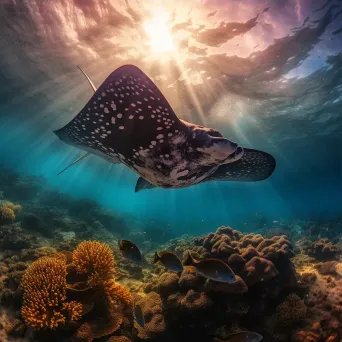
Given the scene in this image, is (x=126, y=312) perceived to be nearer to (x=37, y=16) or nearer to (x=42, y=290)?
(x=42, y=290)

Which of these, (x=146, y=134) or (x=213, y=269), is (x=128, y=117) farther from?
(x=213, y=269)

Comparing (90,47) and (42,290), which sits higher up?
(90,47)

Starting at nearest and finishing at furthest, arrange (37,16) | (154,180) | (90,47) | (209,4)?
(154,180) → (209,4) → (37,16) → (90,47)

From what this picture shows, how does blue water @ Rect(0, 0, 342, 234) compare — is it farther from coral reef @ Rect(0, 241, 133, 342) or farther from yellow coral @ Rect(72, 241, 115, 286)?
coral reef @ Rect(0, 241, 133, 342)

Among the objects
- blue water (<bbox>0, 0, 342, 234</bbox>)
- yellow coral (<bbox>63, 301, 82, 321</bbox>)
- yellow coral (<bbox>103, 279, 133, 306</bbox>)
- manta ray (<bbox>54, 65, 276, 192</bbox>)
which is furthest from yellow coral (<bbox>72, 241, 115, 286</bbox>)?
blue water (<bbox>0, 0, 342, 234</bbox>)

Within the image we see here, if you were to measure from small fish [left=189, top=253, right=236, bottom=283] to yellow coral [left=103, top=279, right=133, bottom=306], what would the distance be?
8.39ft

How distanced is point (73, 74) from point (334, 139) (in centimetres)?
2771

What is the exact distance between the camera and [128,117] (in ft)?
14.5

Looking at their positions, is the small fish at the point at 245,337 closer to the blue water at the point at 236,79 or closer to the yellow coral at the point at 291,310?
the yellow coral at the point at 291,310

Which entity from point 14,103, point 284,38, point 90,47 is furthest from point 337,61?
point 14,103

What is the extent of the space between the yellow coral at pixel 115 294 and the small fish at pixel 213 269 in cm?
256

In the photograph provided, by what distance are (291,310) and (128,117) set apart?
18.0 feet

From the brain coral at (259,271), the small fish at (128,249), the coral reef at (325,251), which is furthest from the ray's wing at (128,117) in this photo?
the coral reef at (325,251)

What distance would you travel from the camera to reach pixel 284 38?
1259 cm
